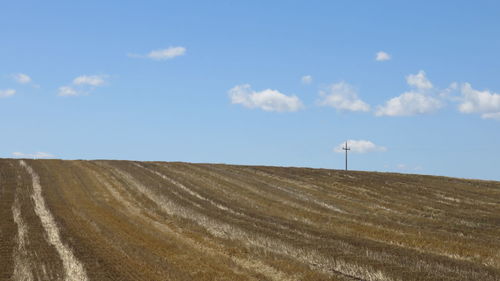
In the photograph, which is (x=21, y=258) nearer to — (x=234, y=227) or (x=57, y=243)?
(x=57, y=243)

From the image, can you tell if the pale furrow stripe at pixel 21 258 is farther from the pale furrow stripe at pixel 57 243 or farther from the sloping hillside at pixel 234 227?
the pale furrow stripe at pixel 57 243

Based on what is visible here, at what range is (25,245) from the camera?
1764cm

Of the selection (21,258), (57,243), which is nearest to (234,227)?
(57,243)

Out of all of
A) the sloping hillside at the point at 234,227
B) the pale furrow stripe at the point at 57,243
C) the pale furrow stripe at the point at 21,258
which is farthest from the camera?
the sloping hillside at the point at 234,227

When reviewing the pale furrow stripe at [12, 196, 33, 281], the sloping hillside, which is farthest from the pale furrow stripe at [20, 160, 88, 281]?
the pale furrow stripe at [12, 196, 33, 281]

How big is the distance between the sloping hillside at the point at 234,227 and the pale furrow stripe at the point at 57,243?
0.05 meters

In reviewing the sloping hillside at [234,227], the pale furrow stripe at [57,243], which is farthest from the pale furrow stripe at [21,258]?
the pale furrow stripe at [57,243]

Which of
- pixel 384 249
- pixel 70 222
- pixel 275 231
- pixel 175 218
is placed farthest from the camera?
pixel 175 218

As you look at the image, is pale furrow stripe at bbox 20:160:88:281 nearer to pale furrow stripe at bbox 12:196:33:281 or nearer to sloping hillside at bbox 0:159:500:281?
sloping hillside at bbox 0:159:500:281

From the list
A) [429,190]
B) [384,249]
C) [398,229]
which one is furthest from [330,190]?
[384,249]

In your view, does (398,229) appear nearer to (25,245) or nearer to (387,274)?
(387,274)

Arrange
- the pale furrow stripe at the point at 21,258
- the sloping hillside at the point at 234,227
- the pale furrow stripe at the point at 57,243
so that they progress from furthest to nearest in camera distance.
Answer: the sloping hillside at the point at 234,227 < the pale furrow stripe at the point at 57,243 < the pale furrow stripe at the point at 21,258

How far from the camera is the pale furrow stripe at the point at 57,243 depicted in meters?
13.8

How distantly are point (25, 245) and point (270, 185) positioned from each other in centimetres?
2500
